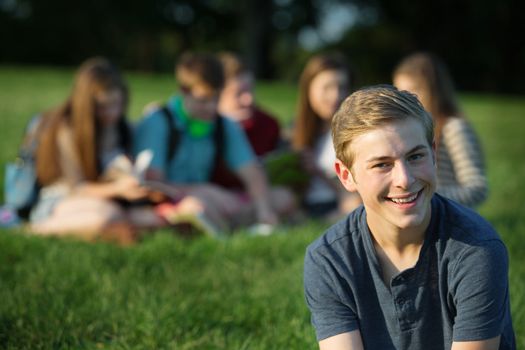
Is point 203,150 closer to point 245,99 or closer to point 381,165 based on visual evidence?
point 245,99

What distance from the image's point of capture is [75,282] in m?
3.67

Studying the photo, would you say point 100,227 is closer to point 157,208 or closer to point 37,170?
point 157,208

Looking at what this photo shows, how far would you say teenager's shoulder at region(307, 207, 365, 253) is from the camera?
7.28 feet

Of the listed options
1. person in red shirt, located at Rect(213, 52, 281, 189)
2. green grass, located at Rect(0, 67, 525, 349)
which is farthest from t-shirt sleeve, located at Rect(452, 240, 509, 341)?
person in red shirt, located at Rect(213, 52, 281, 189)

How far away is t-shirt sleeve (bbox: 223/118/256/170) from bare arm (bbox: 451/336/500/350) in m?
3.59

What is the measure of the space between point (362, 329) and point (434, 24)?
99.8 ft

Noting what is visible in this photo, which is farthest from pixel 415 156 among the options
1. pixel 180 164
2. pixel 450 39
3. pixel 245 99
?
pixel 450 39

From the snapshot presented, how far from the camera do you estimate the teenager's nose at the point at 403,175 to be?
2.03m

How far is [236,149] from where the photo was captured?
5555 millimetres

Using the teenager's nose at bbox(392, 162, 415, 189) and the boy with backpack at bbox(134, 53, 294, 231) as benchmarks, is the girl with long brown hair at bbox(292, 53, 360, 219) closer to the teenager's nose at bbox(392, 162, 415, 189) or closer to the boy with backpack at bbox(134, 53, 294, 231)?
the boy with backpack at bbox(134, 53, 294, 231)

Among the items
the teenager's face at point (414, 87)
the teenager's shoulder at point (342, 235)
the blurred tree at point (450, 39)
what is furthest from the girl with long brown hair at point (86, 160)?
the blurred tree at point (450, 39)

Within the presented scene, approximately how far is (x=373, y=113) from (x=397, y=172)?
189mm

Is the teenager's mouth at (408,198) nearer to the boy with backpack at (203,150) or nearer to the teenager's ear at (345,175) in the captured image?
the teenager's ear at (345,175)

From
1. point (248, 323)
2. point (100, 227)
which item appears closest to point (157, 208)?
point (100, 227)
